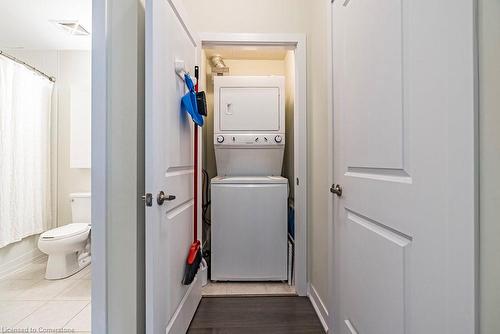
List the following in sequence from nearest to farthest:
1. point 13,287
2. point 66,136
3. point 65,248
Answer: point 13,287 < point 65,248 < point 66,136

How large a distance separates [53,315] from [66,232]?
2.53 ft

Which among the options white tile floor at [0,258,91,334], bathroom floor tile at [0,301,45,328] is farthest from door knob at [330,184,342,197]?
bathroom floor tile at [0,301,45,328]

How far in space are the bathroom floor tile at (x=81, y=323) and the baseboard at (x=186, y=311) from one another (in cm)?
66

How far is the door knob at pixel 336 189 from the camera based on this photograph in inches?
51.3

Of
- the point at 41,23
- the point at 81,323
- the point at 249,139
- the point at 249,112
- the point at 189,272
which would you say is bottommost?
the point at 81,323

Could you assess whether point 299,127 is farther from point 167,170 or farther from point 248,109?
point 167,170

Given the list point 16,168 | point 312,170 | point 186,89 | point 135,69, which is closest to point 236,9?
point 186,89

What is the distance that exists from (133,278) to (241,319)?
2.92 ft

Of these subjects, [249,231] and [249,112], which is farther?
[249,112]

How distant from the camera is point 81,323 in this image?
166cm

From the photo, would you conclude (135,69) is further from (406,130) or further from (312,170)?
(312,170)

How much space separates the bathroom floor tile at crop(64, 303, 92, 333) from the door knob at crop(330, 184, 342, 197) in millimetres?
1778

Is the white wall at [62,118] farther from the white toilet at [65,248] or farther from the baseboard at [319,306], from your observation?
the baseboard at [319,306]

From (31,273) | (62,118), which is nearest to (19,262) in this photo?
(31,273)
